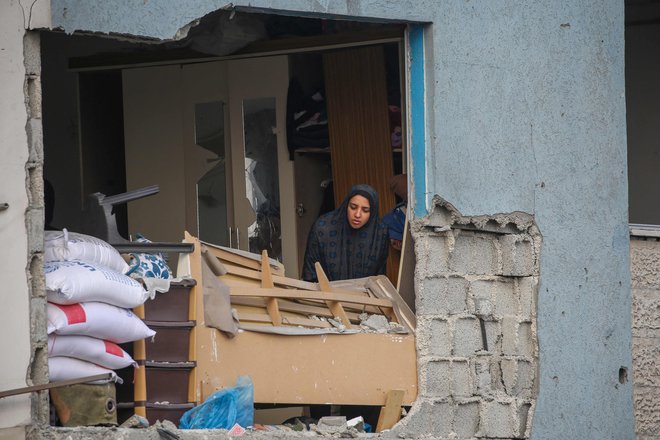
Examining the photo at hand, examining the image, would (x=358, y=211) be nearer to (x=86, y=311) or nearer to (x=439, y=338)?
(x=439, y=338)

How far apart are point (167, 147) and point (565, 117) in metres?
3.46

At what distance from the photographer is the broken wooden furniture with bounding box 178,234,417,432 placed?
23.7 feet

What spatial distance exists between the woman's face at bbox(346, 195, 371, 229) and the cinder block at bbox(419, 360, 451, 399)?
4.09 ft

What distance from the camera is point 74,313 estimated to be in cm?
A: 666

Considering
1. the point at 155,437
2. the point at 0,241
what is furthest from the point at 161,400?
the point at 0,241

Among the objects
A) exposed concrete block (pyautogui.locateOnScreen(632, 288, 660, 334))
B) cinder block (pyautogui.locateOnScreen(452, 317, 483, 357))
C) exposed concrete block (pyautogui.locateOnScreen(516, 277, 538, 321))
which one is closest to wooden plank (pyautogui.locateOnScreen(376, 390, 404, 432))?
cinder block (pyautogui.locateOnScreen(452, 317, 483, 357))

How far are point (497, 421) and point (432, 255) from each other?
103 cm

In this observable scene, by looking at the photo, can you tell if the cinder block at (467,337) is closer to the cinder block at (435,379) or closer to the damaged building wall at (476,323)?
the damaged building wall at (476,323)

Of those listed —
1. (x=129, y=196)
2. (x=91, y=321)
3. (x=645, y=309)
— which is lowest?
(x=645, y=309)

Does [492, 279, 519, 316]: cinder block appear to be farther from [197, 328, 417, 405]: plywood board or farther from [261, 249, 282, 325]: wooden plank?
[261, 249, 282, 325]: wooden plank

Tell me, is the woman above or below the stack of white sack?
above

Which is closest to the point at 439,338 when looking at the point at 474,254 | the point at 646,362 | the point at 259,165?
the point at 474,254

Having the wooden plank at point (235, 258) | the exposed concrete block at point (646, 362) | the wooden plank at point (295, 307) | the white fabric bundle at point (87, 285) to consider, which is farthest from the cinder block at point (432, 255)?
the white fabric bundle at point (87, 285)

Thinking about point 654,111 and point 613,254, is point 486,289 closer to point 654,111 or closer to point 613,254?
point 613,254
